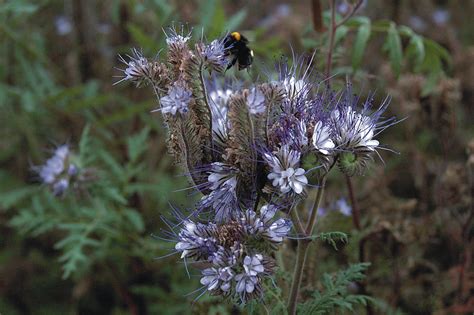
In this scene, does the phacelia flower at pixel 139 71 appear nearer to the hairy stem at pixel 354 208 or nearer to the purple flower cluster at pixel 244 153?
the purple flower cluster at pixel 244 153

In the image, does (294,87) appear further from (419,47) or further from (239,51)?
(419,47)

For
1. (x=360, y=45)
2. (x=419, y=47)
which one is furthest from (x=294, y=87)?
(x=419, y=47)

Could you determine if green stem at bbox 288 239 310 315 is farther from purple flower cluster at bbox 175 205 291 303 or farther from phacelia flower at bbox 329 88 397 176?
phacelia flower at bbox 329 88 397 176

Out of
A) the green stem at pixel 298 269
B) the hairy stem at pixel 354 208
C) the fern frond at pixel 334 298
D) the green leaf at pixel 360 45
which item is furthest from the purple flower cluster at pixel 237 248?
the green leaf at pixel 360 45

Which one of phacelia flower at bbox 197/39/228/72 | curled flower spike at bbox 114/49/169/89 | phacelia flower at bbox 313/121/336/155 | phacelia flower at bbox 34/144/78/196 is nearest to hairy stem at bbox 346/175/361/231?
phacelia flower at bbox 313/121/336/155

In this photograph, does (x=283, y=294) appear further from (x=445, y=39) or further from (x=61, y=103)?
(x=445, y=39)

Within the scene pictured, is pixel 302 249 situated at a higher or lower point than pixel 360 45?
lower

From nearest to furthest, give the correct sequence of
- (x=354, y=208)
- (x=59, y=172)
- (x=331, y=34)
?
(x=331, y=34), (x=354, y=208), (x=59, y=172)

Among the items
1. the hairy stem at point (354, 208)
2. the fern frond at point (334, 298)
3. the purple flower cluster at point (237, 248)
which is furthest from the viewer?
the hairy stem at point (354, 208)
